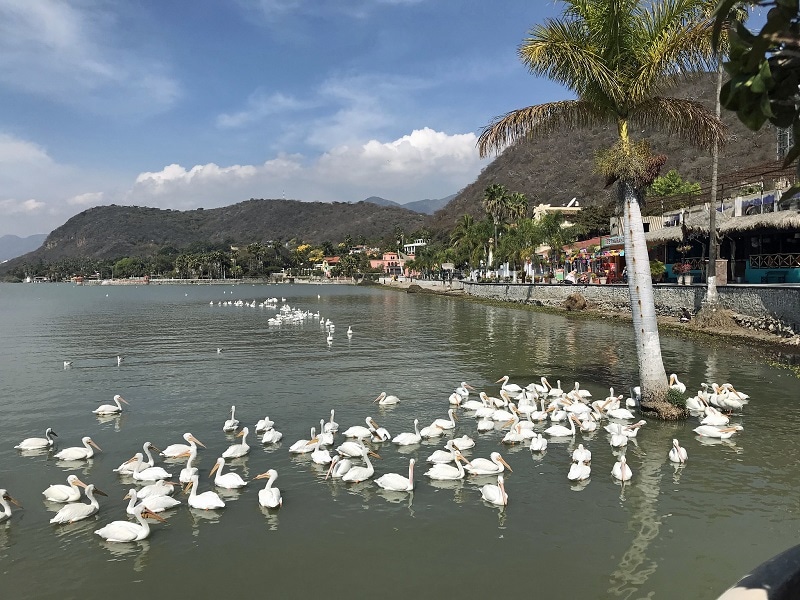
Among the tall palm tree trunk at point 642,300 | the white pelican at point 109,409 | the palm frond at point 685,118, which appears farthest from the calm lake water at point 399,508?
the palm frond at point 685,118

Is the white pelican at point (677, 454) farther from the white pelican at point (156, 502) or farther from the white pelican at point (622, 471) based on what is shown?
the white pelican at point (156, 502)

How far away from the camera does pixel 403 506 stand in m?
9.86

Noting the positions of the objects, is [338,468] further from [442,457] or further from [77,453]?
[77,453]

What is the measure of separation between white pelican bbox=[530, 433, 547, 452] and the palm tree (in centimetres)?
344

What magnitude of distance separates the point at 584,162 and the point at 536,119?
14794 centimetres

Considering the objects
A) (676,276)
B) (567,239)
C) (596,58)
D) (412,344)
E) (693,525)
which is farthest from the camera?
(567,239)

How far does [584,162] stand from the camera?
497 ft

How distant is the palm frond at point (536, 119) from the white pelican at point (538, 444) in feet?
23.9

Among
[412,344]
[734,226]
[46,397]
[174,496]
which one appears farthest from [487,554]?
[734,226]

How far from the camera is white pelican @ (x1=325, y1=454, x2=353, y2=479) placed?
11.0 m

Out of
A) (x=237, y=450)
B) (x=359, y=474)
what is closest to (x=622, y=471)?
(x=359, y=474)

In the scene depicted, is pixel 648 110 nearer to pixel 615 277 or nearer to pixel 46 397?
pixel 46 397

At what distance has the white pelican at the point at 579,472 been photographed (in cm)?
1061

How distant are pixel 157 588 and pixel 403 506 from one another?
4.03 meters
